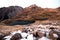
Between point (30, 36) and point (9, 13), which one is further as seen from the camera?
point (9, 13)

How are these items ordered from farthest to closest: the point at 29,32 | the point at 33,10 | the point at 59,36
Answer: the point at 33,10, the point at 29,32, the point at 59,36

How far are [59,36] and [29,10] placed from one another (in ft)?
72.7

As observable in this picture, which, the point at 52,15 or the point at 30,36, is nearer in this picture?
the point at 30,36

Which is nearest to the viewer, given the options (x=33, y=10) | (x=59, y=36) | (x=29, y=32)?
(x=59, y=36)

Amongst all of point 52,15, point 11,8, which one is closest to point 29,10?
point 11,8

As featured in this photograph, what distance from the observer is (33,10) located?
36406mm

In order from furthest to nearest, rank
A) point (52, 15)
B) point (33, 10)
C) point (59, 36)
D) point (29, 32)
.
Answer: point (33, 10) → point (52, 15) → point (29, 32) → point (59, 36)

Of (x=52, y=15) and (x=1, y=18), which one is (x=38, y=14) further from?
(x=1, y=18)

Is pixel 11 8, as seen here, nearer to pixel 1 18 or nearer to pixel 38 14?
pixel 1 18

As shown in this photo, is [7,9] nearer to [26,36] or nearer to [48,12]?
[48,12]

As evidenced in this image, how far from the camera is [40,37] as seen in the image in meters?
15.6

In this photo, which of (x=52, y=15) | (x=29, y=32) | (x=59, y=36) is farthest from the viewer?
(x=52, y=15)

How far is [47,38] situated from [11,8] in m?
24.1

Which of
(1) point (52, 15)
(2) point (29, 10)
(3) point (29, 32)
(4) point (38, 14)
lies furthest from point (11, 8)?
(3) point (29, 32)
